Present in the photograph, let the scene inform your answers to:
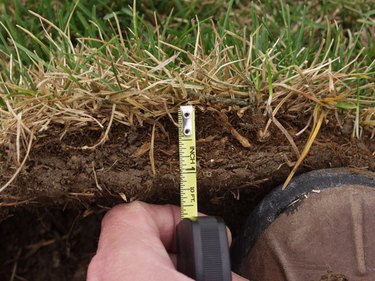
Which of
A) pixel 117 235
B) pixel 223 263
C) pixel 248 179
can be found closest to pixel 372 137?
pixel 248 179

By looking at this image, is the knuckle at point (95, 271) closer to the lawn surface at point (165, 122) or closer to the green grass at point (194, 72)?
the lawn surface at point (165, 122)

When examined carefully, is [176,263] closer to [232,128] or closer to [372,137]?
[232,128]

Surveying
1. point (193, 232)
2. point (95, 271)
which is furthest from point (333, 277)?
point (95, 271)

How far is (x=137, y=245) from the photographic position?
145cm

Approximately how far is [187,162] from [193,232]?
0.22 metres

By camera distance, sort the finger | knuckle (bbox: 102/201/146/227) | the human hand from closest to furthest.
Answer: the human hand, the finger, knuckle (bbox: 102/201/146/227)

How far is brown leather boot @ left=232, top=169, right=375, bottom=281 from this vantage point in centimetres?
165

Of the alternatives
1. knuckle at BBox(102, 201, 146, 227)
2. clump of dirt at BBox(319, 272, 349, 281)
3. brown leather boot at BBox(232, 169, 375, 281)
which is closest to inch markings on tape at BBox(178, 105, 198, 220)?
knuckle at BBox(102, 201, 146, 227)

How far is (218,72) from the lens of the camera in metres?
1.71

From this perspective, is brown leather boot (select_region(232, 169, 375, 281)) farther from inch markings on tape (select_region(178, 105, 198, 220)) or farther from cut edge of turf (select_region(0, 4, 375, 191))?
inch markings on tape (select_region(178, 105, 198, 220))

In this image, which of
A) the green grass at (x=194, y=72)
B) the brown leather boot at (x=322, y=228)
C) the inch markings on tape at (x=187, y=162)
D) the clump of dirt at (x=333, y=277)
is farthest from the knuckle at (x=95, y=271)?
the clump of dirt at (x=333, y=277)

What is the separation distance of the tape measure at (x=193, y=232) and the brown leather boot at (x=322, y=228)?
0.80ft

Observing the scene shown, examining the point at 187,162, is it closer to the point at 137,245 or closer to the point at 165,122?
the point at 165,122

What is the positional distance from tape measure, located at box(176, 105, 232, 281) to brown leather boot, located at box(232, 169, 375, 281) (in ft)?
0.80
